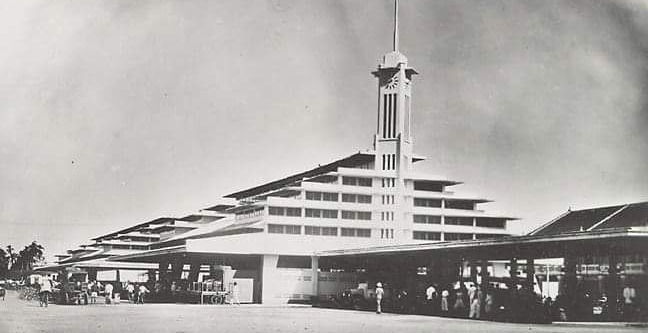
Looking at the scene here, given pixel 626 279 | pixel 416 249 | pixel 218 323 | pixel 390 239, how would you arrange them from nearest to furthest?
1. pixel 218 323
2. pixel 416 249
3. pixel 626 279
4. pixel 390 239

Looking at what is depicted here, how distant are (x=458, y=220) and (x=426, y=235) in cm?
350

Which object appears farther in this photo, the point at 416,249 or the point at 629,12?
the point at 416,249

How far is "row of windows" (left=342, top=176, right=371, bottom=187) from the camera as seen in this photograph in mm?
62344

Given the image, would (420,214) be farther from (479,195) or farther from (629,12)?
(629,12)

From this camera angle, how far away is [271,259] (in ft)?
146

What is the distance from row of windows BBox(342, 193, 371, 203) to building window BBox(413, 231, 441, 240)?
5.88 meters

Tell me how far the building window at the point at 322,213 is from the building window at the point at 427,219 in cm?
940

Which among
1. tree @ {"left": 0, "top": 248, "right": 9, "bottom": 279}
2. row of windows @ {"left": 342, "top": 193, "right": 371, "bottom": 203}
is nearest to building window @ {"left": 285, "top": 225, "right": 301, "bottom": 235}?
row of windows @ {"left": 342, "top": 193, "right": 371, "bottom": 203}

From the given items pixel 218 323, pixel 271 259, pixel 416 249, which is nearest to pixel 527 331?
pixel 218 323

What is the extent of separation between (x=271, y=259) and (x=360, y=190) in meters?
18.6

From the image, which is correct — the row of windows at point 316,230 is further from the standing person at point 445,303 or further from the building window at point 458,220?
the standing person at point 445,303

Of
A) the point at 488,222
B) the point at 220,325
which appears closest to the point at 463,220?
the point at 488,222

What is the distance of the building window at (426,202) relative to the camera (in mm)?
66438

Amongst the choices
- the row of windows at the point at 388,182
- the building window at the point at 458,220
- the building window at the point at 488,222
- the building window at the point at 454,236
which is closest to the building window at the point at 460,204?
the building window at the point at 458,220
